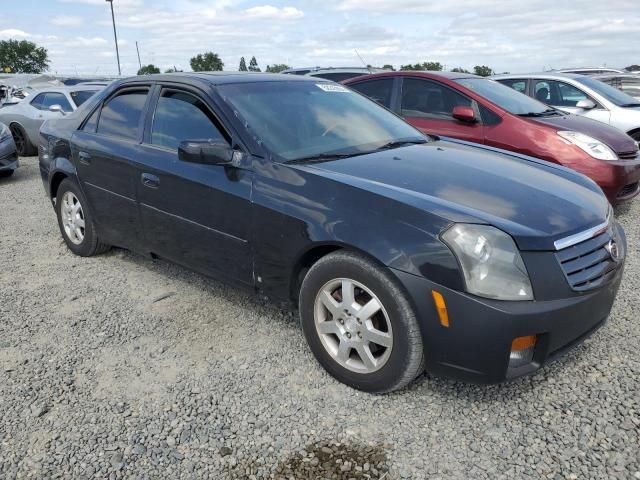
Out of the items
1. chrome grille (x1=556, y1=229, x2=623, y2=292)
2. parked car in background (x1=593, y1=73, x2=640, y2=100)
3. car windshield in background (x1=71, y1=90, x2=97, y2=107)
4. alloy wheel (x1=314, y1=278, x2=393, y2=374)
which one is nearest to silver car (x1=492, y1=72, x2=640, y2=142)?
parked car in background (x1=593, y1=73, x2=640, y2=100)

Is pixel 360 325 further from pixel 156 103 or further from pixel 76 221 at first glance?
pixel 76 221

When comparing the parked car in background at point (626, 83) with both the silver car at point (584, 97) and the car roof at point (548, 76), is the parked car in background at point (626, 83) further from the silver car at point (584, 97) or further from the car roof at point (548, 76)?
the car roof at point (548, 76)

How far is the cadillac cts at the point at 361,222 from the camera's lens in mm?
2363

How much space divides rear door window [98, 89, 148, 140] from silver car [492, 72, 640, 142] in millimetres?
6348

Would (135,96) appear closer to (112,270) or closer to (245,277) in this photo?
(112,270)

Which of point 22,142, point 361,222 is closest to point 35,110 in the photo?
point 22,142

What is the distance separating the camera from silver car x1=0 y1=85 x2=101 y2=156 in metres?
10.5

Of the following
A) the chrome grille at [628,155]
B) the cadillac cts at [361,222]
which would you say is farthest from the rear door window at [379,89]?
the cadillac cts at [361,222]

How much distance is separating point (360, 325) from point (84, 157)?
2802mm

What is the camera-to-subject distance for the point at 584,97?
8133 millimetres

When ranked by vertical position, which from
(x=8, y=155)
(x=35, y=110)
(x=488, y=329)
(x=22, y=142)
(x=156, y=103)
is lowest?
(x=22, y=142)

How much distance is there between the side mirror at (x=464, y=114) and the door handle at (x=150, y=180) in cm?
347

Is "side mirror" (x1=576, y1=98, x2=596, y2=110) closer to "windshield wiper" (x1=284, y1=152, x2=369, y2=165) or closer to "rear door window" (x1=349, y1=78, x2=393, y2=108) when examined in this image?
"rear door window" (x1=349, y1=78, x2=393, y2=108)

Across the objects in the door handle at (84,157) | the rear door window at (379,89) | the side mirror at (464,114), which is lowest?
the door handle at (84,157)
